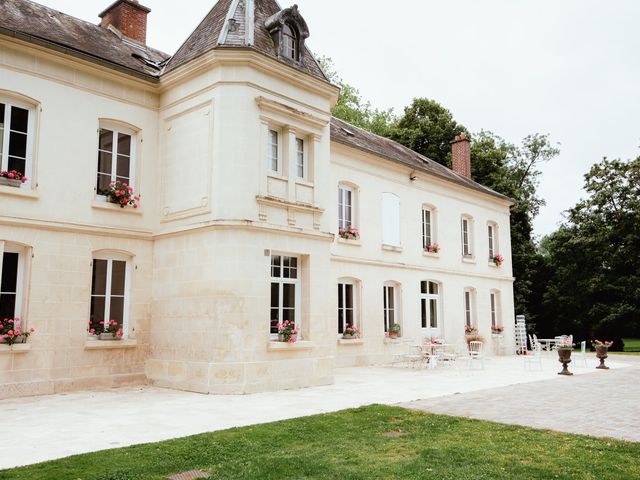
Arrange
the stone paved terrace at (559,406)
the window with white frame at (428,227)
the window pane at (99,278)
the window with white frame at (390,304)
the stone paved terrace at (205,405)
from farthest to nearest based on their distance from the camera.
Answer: the window with white frame at (428,227)
the window with white frame at (390,304)
the window pane at (99,278)
the stone paved terrace at (559,406)
the stone paved terrace at (205,405)

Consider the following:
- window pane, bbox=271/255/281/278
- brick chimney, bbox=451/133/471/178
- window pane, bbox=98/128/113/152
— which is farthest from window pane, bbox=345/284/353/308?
brick chimney, bbox=451/133/471/178

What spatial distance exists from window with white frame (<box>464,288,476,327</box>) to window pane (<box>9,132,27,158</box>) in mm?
14338

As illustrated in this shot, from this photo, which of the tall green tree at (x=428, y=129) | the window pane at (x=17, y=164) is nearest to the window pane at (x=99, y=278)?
the window pane at (x=17, y=164)

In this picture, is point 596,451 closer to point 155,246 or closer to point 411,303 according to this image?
point 155,246

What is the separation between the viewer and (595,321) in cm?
2534

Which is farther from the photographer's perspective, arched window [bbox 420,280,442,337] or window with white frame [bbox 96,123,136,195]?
arched window [bbox 420,280,442,337]

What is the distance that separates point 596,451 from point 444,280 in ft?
43.2

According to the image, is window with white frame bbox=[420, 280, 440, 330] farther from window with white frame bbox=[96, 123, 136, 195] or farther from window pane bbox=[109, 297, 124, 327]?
window with white frame bbox=[96, 123, 136, 195]

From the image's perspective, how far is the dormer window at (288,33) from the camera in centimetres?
1101

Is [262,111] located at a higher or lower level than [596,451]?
higher

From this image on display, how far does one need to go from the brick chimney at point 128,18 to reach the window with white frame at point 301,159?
5.57 metres

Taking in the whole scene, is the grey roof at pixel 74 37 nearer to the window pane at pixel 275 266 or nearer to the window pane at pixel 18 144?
the window pane at pixel 18 144

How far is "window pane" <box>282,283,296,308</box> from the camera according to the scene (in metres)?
10.7

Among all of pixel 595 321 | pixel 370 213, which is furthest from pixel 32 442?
pixel 595 321
